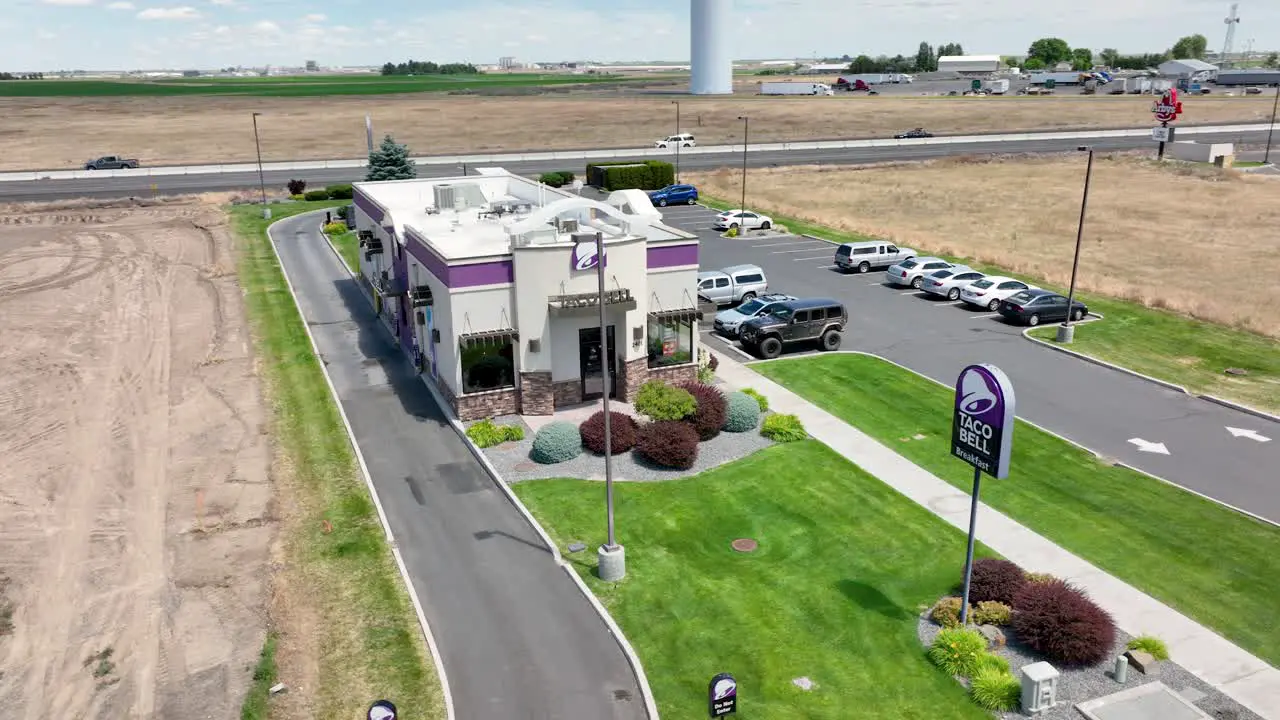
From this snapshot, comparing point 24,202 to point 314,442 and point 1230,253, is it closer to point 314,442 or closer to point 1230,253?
point 314,442

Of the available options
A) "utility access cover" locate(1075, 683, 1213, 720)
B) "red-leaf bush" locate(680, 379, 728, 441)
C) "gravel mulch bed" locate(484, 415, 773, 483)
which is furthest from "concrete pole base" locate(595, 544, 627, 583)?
"utility access cover" locate(1075, 683, 1213, 720)

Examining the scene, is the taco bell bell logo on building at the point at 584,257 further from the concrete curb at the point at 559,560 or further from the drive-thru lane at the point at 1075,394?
the drive-thru lane at the point at 1075,394

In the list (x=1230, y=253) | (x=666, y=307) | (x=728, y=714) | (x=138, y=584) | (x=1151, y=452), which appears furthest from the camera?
(x=1230, y=253)

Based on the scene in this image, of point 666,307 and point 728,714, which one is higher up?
point 666,307

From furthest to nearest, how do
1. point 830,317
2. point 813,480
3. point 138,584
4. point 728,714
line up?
1. point 830,317
2. point 813,480
3. point 138,584
4. point 728,714

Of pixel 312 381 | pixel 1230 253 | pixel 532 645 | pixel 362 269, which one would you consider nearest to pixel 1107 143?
pixel 1230 253

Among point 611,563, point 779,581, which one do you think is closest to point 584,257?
point 611,563

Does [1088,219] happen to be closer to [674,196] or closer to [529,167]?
[674,196]
